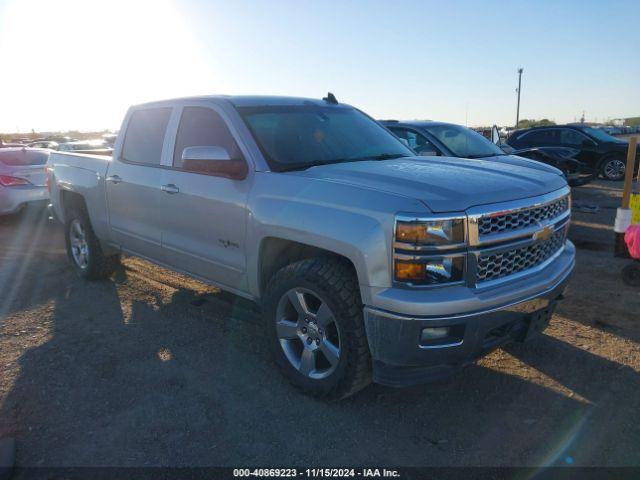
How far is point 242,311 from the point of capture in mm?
4930

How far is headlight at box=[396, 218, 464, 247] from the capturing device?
2.66 m

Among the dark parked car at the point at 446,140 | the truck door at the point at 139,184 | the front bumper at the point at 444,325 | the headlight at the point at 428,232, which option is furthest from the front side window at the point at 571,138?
the headlight at the point at 428,232

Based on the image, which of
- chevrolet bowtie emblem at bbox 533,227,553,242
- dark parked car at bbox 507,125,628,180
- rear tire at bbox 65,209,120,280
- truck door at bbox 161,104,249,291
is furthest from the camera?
dark parked car at bbox 507,125,628,180

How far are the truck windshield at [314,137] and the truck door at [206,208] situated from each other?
229 millimetres

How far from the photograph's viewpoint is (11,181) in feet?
30.0

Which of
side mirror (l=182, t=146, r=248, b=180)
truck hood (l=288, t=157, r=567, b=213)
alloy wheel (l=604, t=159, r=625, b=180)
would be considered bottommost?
alloy wheel (l=604, t=159, r=625, b=180)

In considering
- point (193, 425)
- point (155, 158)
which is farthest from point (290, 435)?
point (155, 158)

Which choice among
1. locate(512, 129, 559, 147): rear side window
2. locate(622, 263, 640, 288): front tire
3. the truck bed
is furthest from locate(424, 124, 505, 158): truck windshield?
locate(512, 129, 559, 147): rear side window

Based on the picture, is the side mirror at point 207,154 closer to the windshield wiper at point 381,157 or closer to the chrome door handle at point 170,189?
the chrome door handle at point 170,189

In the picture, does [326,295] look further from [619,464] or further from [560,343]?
[560,343]

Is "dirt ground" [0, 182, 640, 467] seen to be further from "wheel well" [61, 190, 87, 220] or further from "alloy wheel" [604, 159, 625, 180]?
"alloy wheel" [604, 159, 625, 180]

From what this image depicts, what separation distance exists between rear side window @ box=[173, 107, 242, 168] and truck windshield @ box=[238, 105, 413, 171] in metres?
0.20

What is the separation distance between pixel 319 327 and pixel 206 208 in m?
1.34

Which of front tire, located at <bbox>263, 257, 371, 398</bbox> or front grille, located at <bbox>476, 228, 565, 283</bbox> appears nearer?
front grille, located at <bbox>476, 228, 565, 283</bbox>
